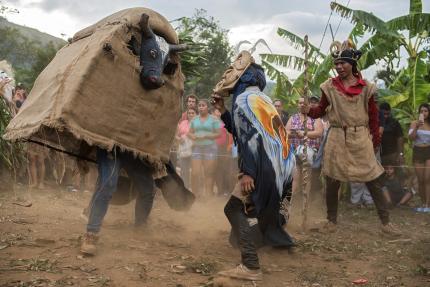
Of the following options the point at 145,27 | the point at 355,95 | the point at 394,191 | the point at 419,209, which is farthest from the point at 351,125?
the point at 394,191

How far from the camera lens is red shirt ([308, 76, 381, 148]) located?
5891mm

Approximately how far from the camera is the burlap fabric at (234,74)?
432 centimetres

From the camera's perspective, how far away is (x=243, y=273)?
3.95 metres

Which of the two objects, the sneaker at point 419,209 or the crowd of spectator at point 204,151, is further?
the crowd of spectator at point 204,151

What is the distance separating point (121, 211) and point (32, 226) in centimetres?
155

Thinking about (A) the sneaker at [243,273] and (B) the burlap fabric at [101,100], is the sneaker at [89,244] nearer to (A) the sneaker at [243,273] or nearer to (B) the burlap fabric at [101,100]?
(B) the burlap fabric at [101,100]

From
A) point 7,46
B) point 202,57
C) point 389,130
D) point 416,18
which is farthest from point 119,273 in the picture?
point 7,46

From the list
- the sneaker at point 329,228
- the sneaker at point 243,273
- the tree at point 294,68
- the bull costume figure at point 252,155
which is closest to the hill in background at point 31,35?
the tree at point 294,68

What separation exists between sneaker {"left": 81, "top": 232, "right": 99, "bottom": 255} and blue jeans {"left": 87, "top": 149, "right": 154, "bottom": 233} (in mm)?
52

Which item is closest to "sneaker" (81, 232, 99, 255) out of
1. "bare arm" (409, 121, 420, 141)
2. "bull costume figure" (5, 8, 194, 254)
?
"bull costume figure" (5, 8, 194, 254)

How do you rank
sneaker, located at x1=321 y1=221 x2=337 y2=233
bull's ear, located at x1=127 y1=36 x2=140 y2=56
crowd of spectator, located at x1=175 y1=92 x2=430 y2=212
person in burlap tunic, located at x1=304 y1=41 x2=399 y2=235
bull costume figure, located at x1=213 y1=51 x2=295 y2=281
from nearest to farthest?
bull costume figure, located at x1=213 y1=51 x2=295 y2=281 → bull's ear, located at x1=127 y1=36 x2=140 y2=56 → person in burlap tunic, located at x1=304 y1=41 x2=399 y2=235 → sneaker, located at x1=321 y1=221 x2=337 y2=233 → crowd of spectator, located at x1=175 y1=92 x2=430 y2=212

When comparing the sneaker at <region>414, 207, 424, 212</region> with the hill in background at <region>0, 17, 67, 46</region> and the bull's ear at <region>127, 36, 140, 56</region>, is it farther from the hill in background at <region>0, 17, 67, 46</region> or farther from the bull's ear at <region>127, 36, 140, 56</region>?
the hill in background at <region>0, 17, 67, 46</region>

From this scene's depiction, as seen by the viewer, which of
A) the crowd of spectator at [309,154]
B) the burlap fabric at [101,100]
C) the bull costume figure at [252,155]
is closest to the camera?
the bull costume figure at [252,155]

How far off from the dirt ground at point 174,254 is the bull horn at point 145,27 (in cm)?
197
